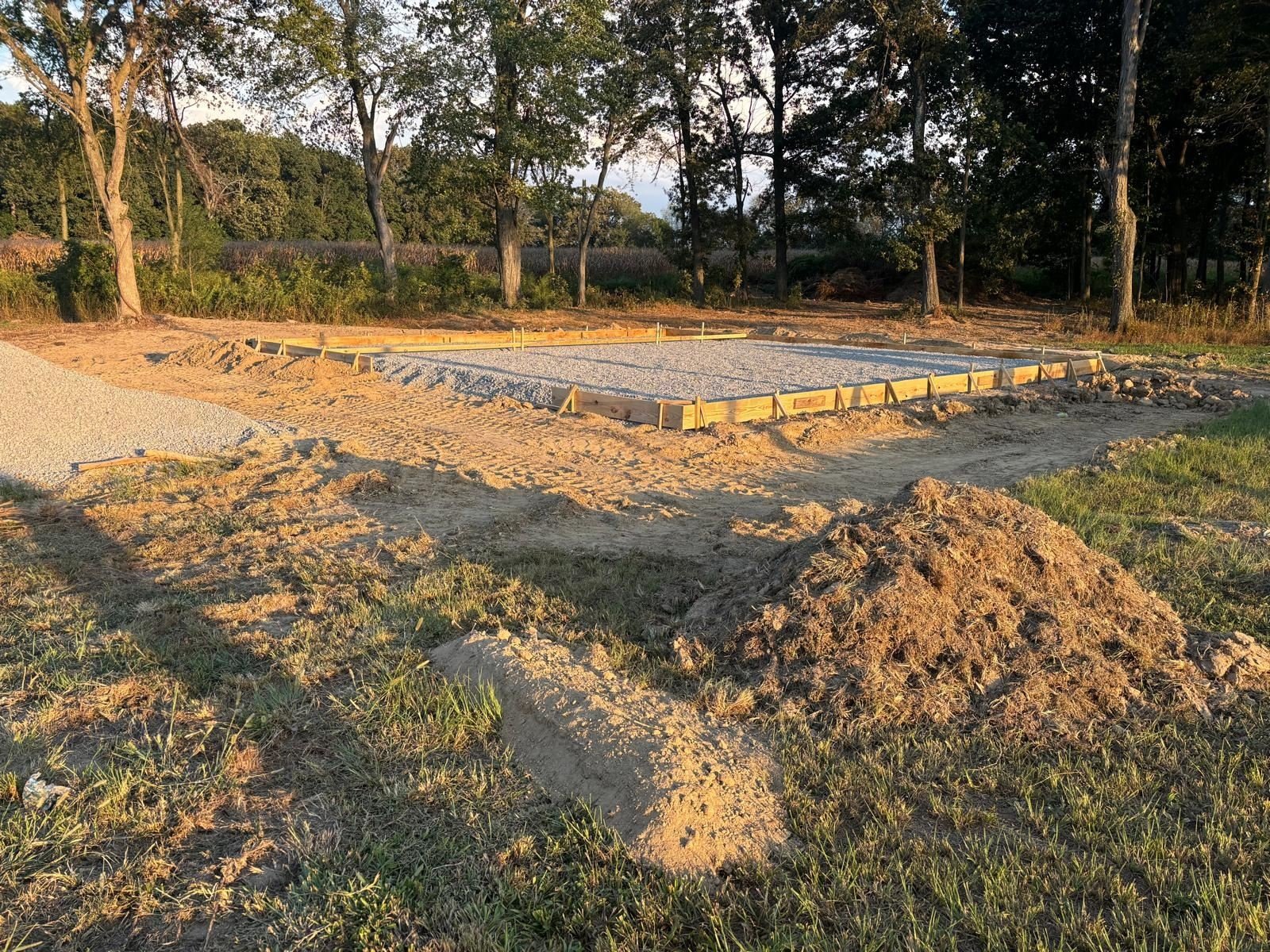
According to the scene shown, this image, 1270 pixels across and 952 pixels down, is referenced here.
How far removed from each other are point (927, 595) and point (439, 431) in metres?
6.05

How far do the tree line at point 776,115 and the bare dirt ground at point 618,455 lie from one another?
989 cm

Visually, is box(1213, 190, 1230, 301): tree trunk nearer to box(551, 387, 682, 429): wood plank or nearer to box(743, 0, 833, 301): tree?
box(743, 0, 833, 301): tree

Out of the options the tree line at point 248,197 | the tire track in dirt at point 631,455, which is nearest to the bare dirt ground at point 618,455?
the tire track in dirt at point 631,455

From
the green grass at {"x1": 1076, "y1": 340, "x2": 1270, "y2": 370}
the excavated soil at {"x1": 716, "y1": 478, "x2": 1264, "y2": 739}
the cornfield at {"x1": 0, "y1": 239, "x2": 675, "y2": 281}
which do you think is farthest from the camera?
the cornfield at {"x1": 0, "y1": 239, "x2": 675, "y2": 281}

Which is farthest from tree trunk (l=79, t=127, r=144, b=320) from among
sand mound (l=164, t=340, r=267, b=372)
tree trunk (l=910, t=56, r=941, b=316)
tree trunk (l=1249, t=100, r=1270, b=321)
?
tree trunk (l=1249, t=100, r=1270, b=321)

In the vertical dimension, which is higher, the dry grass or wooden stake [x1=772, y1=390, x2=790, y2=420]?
the dry grass

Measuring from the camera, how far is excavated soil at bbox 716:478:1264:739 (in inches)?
121

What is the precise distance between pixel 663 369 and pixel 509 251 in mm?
11779

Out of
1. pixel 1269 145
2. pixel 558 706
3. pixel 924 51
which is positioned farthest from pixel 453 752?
pixel 924 51

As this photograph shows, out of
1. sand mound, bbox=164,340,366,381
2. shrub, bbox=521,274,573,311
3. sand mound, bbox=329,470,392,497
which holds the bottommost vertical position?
sand mound, bbox=329,470,392,497

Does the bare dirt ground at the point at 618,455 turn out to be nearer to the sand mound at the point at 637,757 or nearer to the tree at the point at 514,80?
the sand mound at the point at 637,757

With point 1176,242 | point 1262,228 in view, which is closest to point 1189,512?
point 1262,228

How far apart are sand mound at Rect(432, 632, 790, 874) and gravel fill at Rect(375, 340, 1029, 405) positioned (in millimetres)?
6557

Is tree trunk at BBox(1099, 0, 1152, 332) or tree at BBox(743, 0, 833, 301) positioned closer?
tree trunk at BBox(1099, 0, 1152, 332)
